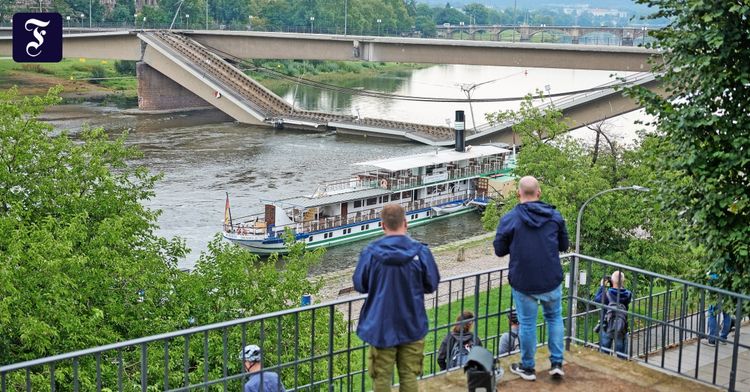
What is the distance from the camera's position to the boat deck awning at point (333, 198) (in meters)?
44.8

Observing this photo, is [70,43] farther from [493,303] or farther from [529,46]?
[493,303]

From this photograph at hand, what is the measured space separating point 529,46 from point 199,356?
A: 4898 centimetres

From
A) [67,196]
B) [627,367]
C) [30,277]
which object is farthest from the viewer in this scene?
[67,196]

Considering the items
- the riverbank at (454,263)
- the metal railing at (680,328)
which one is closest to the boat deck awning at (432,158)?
the riverbank at (454,263)

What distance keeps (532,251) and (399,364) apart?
1.58m

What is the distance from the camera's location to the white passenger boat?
4341cm

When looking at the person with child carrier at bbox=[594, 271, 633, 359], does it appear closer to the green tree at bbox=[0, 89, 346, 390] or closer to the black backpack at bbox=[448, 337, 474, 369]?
the black backpack at bbox=[448, 337, 474, 369]

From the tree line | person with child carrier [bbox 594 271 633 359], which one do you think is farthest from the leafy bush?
person with child carrier [bbox 594 271 633 359]

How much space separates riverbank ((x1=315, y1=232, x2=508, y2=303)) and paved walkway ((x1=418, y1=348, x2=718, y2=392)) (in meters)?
23.6

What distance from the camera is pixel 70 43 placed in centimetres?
8112

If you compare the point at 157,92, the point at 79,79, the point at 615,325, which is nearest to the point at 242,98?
the point at 157,92

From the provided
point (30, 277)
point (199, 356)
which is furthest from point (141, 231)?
point (199, 356)

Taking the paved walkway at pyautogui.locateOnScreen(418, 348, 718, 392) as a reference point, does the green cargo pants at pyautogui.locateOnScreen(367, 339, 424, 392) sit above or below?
above

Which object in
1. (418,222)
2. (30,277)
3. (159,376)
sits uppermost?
(30,277)
